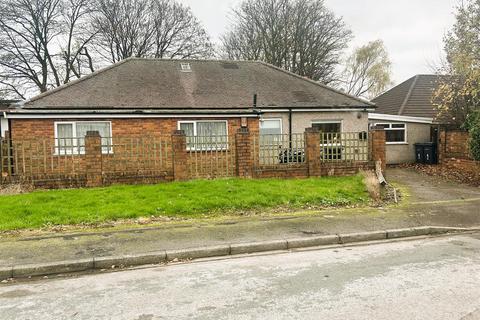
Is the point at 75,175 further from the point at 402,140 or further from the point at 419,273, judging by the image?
the point at 402,140

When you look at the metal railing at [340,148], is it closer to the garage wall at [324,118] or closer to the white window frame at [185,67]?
the garage wall at [324,118]

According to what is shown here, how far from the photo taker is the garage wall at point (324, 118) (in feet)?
53.8

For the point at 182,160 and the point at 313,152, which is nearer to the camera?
the point at 182,160

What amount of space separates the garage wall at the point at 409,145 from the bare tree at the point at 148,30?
18.3m

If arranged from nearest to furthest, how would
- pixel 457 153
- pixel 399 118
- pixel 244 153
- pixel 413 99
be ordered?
pixel 244 153, pixel 457 153, pixel 399 118, pixel 413 99

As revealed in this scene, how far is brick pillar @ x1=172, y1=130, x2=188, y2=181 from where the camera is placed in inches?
429

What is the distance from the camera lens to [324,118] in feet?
55.3

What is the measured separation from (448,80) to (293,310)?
15.7 m

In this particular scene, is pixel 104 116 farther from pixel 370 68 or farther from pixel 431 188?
pixel 370 68

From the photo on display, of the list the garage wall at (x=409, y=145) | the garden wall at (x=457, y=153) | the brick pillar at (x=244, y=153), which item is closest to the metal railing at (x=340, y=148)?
the brick pillar at (x=244, y=153)

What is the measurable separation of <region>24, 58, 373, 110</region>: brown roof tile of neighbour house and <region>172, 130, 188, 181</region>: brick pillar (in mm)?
4006

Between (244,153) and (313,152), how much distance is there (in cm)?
215

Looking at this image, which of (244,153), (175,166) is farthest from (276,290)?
(244,153)

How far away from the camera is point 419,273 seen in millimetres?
4977
